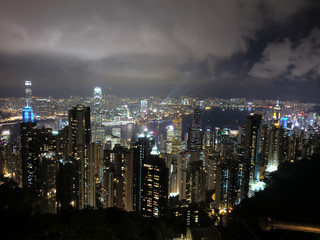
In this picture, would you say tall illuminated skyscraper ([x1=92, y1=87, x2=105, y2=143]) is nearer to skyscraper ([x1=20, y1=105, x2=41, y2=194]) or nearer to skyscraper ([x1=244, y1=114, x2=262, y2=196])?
skyscraper ([x1=20, y1=105, x2=41, y2=194])

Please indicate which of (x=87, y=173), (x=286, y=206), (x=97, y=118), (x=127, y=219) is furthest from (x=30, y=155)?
(x=97, y=118)

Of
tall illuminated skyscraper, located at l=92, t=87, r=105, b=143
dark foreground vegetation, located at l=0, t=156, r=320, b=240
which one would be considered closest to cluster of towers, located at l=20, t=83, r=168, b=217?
dark foreground vegetation, located at l=0, t=156, r=320, b=240

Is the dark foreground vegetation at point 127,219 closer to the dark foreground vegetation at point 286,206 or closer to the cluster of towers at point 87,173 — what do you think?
the dark foreground vegetation at point 286,206

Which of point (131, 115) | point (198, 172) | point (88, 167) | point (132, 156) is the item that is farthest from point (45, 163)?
point (131, 115)

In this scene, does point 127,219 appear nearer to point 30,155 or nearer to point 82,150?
point 82,150

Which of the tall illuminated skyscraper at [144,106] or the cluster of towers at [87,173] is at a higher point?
the tall illuminated skyscraper at [144,106]

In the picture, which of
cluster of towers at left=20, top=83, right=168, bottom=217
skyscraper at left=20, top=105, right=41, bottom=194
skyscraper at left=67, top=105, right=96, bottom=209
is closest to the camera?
cluster of towers at left=20, top=83, right=168, bottom=217

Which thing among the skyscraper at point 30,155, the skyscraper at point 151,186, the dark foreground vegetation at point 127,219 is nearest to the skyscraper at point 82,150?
the skyscraper at point 30,155

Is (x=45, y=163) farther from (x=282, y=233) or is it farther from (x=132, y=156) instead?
(x=282, y=233)

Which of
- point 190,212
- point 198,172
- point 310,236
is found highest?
point 310,236
